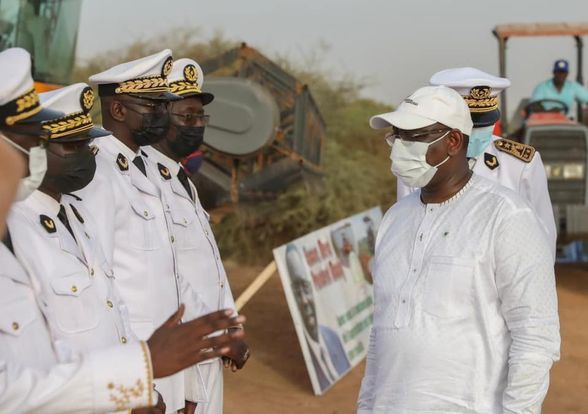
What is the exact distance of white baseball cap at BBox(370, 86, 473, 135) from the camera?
3654 millimetres

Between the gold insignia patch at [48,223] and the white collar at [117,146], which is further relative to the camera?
the white collar at [117,146]

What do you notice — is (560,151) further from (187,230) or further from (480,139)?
(187,230)

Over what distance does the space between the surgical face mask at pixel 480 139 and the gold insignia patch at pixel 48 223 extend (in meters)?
2.21

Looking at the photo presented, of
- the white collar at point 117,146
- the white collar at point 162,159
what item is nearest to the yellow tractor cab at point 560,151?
the white collar at point 162,159

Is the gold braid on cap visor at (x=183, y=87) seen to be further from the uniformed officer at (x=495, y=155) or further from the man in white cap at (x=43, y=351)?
the man in white cap at (x=43, y=351)

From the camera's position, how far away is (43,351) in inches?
107

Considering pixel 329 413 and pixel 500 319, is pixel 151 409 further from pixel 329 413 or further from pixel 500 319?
pixel 329 413

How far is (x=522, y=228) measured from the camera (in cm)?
345

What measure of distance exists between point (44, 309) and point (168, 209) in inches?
67.6

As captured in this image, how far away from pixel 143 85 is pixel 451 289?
6.12 ft

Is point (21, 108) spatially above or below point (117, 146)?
above

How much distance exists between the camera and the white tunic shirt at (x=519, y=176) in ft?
16.1

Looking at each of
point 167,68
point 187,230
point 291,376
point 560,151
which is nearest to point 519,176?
point 187,230

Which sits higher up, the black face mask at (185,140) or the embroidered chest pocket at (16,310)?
the embroidered chest pocket at (16,310)
